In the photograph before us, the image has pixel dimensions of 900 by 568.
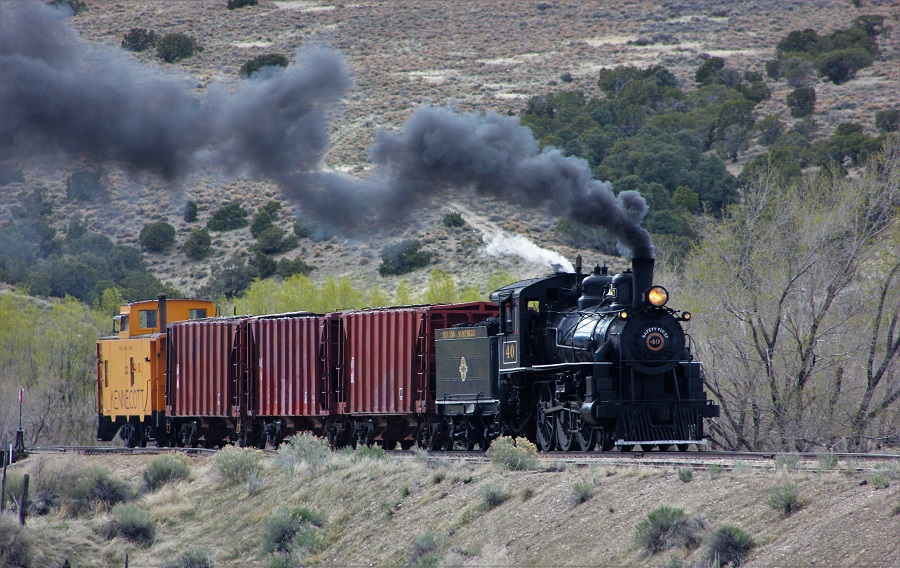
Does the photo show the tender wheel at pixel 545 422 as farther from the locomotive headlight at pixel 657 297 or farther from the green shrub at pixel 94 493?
the green shrub at pixel 94 493

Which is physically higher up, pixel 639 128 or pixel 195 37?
pixel 195 37

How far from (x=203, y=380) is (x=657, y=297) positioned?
14774 mm

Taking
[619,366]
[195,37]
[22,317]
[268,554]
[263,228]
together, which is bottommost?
[268,554]

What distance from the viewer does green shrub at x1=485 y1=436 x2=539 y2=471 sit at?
18.1 metres

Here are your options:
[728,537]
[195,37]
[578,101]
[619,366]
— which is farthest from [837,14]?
[728,537]

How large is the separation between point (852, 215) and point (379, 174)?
38.5ft

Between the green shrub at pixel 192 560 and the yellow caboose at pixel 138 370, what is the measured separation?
13314mm

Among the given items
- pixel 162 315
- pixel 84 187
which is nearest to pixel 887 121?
pixel 84 187

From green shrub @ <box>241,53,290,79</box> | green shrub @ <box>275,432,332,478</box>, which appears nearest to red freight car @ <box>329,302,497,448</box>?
green shrub @ <box>275,432,332,478</box>

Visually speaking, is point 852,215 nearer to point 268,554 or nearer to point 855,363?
point 855,363

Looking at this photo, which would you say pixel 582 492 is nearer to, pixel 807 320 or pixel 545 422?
pixel 545 422

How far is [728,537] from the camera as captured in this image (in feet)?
41.3

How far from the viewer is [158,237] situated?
69.2m

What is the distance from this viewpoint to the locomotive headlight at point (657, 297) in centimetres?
1973
